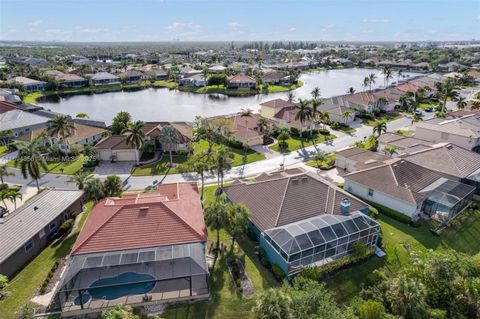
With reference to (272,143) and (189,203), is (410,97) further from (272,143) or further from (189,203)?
(189,203)

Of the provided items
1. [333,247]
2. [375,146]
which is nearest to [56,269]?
[333,247]

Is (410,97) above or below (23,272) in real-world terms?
above

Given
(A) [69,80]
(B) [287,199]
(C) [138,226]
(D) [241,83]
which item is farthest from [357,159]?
(A) [69,80]

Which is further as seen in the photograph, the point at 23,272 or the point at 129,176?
the point at 129,176

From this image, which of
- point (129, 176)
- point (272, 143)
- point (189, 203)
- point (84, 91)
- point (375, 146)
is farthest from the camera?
point (84, 91)

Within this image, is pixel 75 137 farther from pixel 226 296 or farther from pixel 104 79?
pixel 104 79

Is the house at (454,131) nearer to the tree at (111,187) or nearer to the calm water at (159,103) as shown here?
the calm water at (159,103)
